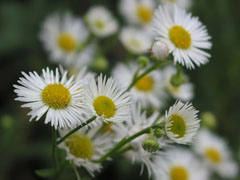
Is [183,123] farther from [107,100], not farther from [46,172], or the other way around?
[46,172]

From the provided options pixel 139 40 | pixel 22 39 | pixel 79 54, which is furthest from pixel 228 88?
pixel 22 39

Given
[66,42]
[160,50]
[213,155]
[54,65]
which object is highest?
[66,42]

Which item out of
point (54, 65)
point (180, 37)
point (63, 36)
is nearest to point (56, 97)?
point (180, 37)

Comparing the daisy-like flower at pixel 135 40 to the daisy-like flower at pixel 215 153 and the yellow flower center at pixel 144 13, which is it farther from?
the daisy-like flower at pixel 215 153

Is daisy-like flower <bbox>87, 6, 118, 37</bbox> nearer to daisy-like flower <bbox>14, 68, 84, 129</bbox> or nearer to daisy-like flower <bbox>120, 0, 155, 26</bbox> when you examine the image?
daisy-like flower <bbox>120, 0, 155, 26</bbox>

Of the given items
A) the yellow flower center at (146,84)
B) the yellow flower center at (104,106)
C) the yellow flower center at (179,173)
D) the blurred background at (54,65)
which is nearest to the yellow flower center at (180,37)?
the yellow flower center at (104,106)

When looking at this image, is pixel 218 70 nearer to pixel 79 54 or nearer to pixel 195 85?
pixel 195 85

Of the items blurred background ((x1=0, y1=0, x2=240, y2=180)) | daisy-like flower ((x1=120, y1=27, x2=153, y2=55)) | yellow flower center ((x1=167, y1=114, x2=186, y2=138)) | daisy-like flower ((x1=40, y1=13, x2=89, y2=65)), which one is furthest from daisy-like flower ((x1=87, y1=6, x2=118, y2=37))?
yellow flower center ((x1=167, y1=114, x2=186, y2=138))
